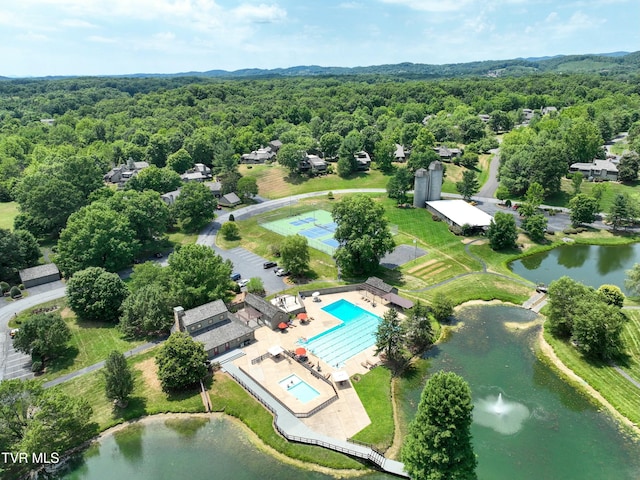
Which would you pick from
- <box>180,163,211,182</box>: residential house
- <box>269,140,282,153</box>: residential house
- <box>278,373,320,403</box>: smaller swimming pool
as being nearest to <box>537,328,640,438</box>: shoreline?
<box>278,373,320,403</box>: smaller swimming pool

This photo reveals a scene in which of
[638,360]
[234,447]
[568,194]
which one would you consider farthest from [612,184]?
[234,447]

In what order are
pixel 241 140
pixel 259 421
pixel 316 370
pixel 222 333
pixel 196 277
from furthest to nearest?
pixel 241 140, pixel 196 277, pixel 222 333, pixel 316 370, pixel 259 421

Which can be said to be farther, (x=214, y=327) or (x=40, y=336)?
(x=214, y=327)

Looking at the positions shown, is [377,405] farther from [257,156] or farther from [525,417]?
[257,156]

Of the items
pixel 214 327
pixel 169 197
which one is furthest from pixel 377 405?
pixel 169 197

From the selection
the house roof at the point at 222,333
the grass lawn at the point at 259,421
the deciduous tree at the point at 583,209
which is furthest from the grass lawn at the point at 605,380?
the deciduous tree at the point at 583,209
